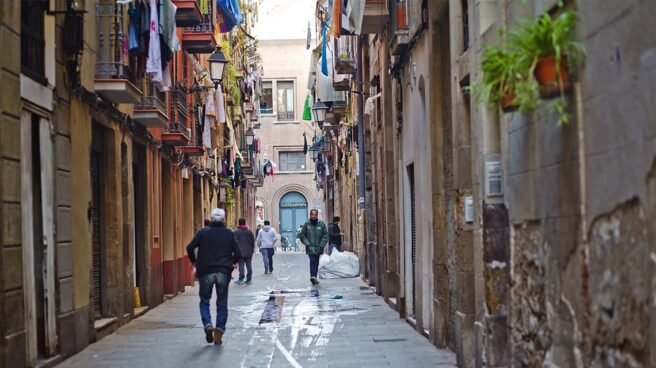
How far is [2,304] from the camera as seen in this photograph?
32.3 feet

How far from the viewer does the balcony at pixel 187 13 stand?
22516 millimetres

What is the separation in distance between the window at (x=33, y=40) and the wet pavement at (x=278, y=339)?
3.37 metres

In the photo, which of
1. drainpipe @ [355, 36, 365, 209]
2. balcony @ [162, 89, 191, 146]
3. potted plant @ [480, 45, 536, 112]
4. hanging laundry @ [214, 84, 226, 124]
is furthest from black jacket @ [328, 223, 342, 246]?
potted plant @ [480, 45, 536, 112]

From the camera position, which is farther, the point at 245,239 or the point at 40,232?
the point at 245,239

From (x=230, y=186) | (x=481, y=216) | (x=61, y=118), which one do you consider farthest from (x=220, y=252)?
(x=230, y=186)

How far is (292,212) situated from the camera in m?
70.8

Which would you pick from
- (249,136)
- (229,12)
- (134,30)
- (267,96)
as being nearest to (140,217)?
(134,30)

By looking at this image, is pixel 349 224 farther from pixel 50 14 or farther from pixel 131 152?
pixel 50 14

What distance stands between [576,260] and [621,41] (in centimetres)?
168

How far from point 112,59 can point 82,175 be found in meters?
2.16

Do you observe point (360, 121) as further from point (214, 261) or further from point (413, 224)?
point (214, 261)

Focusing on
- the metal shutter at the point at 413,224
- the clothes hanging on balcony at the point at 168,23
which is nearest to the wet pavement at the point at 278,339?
the metal shutter at the point at 413,224

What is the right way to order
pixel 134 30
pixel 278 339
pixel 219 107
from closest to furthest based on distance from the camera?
1. pixel 278 339
2. pixel 134 30
3. pixel 219 107

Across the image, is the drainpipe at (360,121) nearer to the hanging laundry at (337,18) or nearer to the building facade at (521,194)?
the hanging laundry at (337,18)
